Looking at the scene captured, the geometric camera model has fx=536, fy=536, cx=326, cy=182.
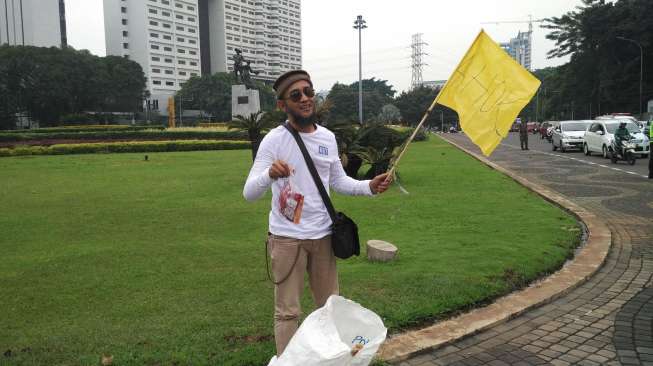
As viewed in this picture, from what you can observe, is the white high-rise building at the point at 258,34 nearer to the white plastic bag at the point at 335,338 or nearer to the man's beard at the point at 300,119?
the man's beard at the point at 300,119

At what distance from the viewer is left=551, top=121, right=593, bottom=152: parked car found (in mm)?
23422

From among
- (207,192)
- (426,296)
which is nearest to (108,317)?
(426,296)

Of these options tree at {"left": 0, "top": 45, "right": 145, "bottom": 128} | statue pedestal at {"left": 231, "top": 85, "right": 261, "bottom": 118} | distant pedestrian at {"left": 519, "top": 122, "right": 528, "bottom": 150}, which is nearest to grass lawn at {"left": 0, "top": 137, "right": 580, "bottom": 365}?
distant pedestrian at {"left": 519, "top": 122, "right": 528, "bottom": 150}

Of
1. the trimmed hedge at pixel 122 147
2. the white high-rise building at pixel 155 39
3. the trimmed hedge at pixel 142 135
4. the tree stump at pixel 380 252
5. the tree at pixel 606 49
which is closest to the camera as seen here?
the tree stump at pixel 380 252

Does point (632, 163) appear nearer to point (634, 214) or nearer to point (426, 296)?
point (634, 214)

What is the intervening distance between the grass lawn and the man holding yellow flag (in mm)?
1687

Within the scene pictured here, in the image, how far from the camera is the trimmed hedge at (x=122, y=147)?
84.2ft

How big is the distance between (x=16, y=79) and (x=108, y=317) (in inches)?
2594

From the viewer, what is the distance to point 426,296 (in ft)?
15.1

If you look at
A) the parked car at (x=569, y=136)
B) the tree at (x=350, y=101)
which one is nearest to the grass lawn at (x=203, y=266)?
the parked car at (x=569, y=136)

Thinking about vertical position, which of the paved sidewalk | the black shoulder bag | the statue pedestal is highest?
the statue pedestal

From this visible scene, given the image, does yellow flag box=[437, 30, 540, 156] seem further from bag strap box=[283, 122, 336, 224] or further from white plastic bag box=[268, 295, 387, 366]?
white plastic bag box=[268, 295, 387, 366]

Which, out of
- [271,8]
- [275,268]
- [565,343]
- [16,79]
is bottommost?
[565,343]

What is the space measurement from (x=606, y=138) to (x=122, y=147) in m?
22.0
